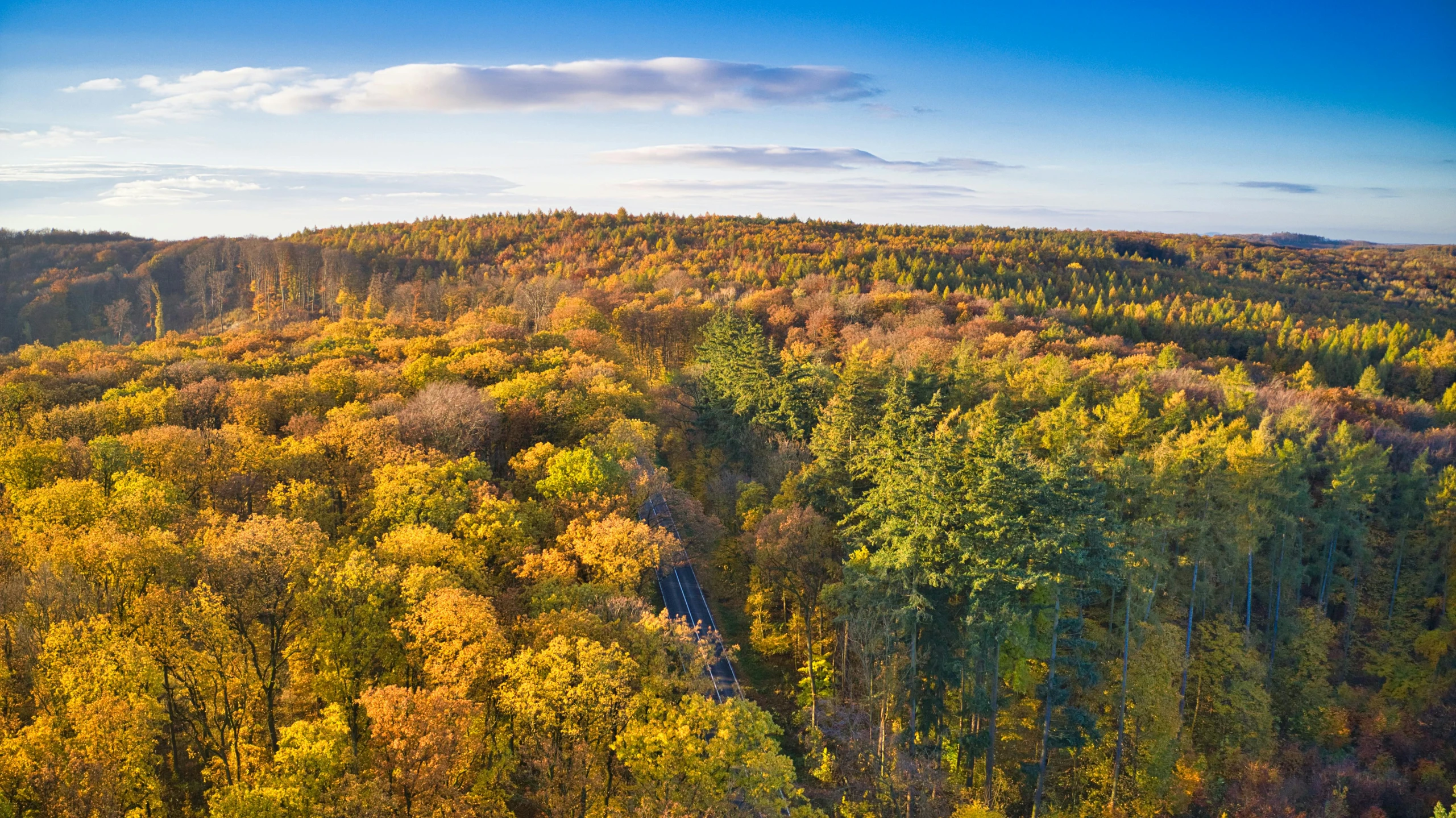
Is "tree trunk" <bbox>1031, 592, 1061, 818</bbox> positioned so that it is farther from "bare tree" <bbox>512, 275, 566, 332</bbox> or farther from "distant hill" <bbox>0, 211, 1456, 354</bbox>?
"distant hill" <bbox>0, 211, 1456, 354</bbox>

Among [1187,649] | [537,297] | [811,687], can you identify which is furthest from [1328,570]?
[537,297]

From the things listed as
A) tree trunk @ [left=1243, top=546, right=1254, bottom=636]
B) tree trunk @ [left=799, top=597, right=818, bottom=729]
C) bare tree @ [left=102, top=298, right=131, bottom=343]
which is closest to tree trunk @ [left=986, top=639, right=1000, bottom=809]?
tree trunk @ [left=799, top=597, right=818, bottom=729]

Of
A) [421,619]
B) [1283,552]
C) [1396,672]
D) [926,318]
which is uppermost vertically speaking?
[926,318]

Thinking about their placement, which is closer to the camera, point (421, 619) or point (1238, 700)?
point (421, 619)

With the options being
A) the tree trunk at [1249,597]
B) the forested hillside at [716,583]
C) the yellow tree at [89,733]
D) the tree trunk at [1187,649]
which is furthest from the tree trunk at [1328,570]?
the yellow tree at [89,733]

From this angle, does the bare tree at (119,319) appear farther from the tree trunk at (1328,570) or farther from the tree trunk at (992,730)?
the tree trunk at (1328,570)

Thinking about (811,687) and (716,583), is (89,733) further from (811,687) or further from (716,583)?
(716,583)

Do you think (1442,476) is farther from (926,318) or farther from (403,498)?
(403,498)

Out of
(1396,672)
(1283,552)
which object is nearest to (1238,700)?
(1283,552)
